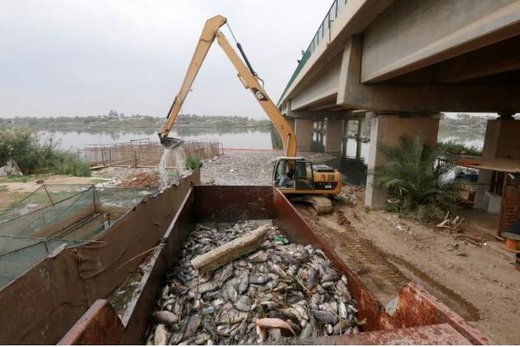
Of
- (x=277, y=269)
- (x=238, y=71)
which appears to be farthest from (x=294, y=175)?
(x=277, y=269)

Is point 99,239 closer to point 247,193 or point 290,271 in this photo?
point 290,271

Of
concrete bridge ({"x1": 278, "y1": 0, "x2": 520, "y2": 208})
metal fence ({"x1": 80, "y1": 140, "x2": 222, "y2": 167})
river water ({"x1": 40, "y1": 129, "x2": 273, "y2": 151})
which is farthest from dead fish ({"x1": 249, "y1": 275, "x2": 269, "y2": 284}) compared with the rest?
river water ({"x1": 40, "y1": 129, "x2": 273, "y2": 151})

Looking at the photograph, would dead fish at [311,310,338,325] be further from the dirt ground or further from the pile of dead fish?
the dirt ground

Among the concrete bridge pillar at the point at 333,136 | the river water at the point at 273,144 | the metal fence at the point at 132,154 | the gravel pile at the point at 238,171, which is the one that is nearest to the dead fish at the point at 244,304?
the gravel pile at the point at 238,171

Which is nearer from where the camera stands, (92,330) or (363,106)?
(92,330)

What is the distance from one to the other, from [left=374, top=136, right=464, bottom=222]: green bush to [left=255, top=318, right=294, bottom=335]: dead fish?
729 centimetres

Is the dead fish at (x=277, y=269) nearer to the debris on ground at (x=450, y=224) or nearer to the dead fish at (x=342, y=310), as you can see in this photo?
the dead fish at (x=342, y=310)

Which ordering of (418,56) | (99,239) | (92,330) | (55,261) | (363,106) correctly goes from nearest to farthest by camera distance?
(92,330), (55,261), (99,239), (418,56), (363,106)

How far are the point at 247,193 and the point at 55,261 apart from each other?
18.1ft

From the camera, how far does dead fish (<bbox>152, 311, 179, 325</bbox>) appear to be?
11.1ft

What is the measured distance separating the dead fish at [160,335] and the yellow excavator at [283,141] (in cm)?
673

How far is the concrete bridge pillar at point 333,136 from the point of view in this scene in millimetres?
31247

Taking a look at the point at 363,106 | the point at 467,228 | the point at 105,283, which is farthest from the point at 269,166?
the point at 105,283

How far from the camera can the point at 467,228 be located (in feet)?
26.8
